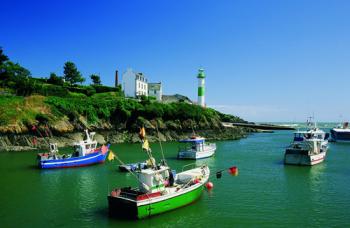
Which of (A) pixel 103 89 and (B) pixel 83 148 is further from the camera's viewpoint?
(A) pixel 103 89

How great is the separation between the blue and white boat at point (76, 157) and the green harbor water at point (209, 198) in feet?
4.53

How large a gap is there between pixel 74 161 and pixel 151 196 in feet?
75.4

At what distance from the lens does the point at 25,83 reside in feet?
240

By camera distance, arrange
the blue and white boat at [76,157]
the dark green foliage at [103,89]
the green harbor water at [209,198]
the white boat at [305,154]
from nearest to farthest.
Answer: the green harbor water at [209,198], the blue and white boat at [76,157], the white boat at [305,154], the dark green foliage at [103,89]

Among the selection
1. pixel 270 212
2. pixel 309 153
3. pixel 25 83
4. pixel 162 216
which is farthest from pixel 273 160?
pixel 25 83

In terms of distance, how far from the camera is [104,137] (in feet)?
241

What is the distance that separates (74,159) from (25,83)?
38374 millimetres

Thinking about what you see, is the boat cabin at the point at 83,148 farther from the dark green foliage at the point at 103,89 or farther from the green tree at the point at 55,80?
the dark green foliage at the point at 103,89

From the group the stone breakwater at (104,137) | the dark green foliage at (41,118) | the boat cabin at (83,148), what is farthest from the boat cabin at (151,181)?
the dark green foliage at (41,118)

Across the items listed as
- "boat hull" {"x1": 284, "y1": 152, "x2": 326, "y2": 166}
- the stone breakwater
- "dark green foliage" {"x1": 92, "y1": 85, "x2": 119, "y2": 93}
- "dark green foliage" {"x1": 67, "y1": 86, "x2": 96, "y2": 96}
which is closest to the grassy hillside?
the stone breakwater

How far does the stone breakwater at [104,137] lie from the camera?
191 feet

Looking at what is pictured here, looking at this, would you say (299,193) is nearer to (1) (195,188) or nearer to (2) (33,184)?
(1) (195,188)

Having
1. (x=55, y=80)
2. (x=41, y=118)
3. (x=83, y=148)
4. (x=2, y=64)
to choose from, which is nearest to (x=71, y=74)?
(x=55, y=80)

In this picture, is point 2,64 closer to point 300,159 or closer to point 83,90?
point 83,90
